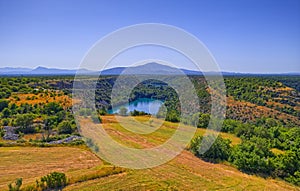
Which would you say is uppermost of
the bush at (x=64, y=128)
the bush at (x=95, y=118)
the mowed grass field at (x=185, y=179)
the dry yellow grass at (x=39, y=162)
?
the bush at (x=95, y=118)

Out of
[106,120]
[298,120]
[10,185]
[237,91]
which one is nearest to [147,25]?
[10,185]

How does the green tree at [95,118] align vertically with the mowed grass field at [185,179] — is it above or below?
above

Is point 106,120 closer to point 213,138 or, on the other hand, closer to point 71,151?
point 71,151

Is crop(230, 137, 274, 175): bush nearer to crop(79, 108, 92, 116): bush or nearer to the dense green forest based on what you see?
the dense green forest

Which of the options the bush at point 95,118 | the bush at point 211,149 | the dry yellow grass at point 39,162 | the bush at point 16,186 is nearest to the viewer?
the bush at point 16,186

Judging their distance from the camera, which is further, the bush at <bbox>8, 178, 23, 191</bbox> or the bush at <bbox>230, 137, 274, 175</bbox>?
the bush at <bbox>230, 137, 274, 175</bbox>

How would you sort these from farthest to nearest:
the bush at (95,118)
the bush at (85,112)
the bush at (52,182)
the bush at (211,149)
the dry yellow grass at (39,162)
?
the bush at (95,118)
the bush at (85,112)
the bush at (211,149)
the dry yellow grass at (39,162)
the bush at (52,182)

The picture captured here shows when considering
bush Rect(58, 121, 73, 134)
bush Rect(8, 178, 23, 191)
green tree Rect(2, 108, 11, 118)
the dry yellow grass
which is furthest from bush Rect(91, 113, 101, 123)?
bush Rect(8, 178, 23, 191)

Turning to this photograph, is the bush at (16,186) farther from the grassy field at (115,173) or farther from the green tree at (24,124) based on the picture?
the green tree at (24,124)

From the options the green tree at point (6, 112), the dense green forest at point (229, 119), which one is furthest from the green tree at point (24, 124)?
the green tree at point (6, 112)
